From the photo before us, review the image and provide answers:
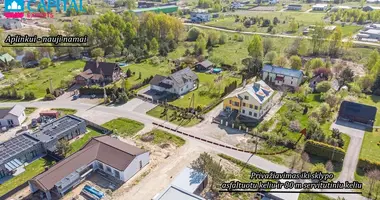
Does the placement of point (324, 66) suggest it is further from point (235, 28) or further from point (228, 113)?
point (235, 28)

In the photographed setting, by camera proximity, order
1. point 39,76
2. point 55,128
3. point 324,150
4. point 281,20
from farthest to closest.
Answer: point 281,20 → point 39,76 → point 55,128 → point 324,150

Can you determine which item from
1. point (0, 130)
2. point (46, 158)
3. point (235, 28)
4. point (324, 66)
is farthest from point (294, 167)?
point (235, 28)

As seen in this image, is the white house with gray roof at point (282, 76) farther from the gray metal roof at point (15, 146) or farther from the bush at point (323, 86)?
the gray metal roof at point (15, 146)

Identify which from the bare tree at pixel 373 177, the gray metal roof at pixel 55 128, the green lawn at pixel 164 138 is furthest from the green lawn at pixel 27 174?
the bare tree at pixel 373 177

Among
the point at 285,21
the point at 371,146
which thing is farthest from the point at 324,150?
the point at 285,21

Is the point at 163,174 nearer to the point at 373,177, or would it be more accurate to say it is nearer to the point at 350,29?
the point at 373,177

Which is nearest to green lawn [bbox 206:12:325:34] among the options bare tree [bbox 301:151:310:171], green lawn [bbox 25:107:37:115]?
bare tree [bbox 301:151:310:171]

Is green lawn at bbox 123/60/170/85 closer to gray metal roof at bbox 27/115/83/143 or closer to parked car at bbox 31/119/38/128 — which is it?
gray metal roof at bbox 27/115/83/143
